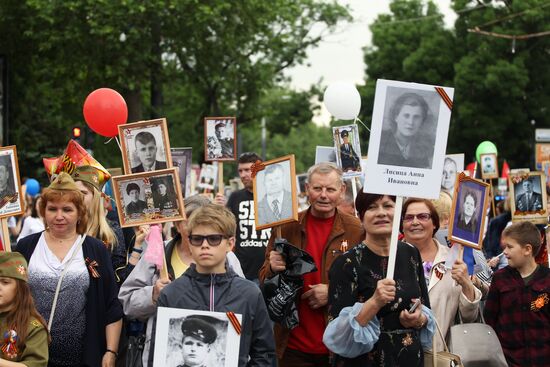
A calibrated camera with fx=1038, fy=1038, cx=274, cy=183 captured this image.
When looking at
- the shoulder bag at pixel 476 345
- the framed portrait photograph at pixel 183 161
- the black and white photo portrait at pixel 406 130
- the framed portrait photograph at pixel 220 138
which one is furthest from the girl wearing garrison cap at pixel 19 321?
the framed portrait photograph at pixel 220 138

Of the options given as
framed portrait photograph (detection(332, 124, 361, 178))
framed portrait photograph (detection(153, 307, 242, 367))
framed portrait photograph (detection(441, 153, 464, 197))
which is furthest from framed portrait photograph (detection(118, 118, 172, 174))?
framed portrait photograph (detection(441, 153, 464, 197))

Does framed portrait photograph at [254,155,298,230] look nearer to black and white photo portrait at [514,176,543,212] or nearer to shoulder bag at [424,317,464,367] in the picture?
shoulder bag at [424,317,464,367]

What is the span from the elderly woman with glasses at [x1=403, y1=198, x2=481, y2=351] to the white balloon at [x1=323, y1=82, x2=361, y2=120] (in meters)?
3.55

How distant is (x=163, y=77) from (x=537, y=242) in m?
24.5

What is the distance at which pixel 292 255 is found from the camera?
6109 mm

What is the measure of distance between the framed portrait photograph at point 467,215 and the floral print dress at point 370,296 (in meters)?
1.11

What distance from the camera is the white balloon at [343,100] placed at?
1029cm

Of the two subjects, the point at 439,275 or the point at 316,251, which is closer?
the point at 316,251

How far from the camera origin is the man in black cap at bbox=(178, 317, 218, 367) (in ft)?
16.2

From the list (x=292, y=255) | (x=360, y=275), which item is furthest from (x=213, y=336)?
(x=292, y=255)

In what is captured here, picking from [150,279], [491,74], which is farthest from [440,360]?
[491,74]

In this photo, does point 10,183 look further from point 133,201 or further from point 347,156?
point 347,156

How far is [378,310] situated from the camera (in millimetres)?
5102

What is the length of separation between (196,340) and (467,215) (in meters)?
2.23
